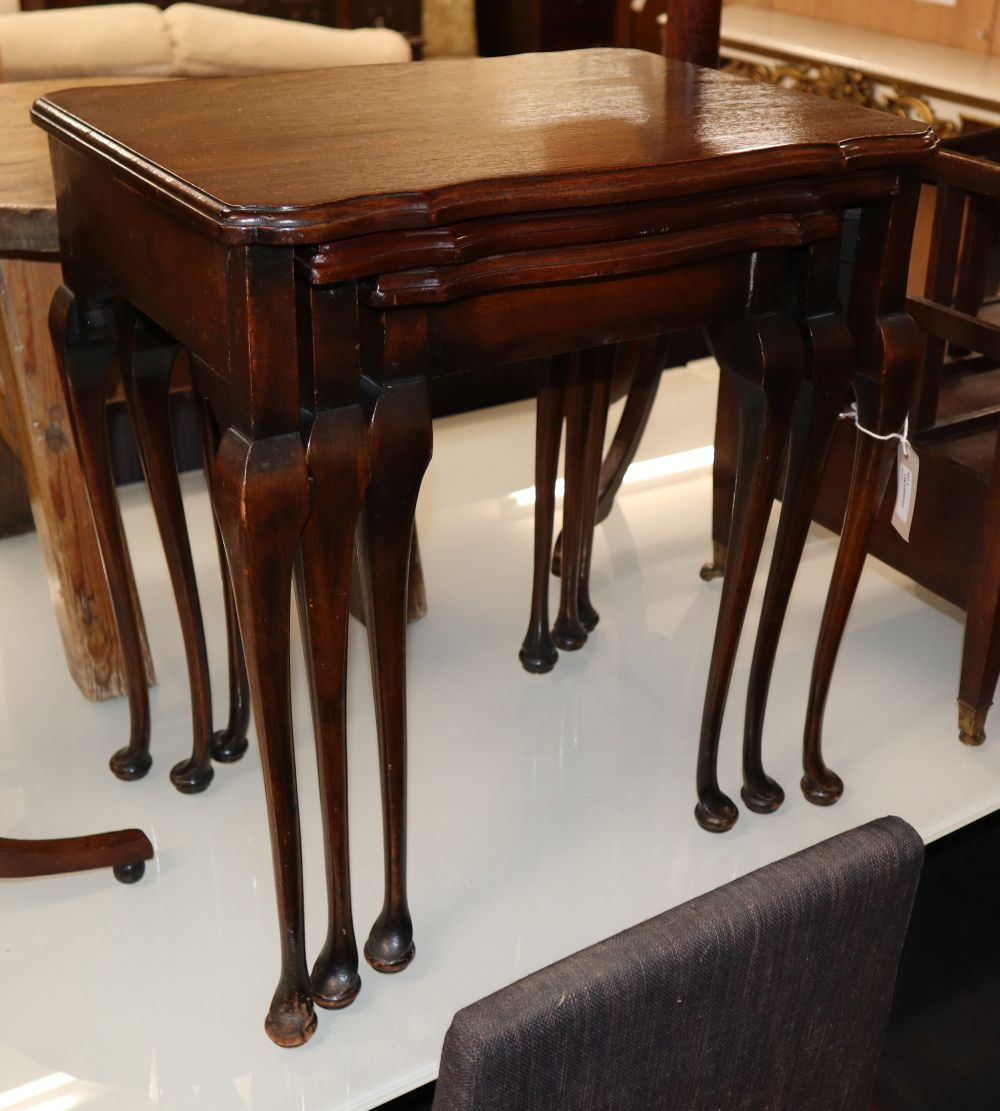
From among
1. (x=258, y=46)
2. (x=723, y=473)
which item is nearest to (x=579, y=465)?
(x=723, y=473)

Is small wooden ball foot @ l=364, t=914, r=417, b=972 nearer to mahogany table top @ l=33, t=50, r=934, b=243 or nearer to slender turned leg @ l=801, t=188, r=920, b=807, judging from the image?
slender turned leg @ l=801, t=188, r=920, b=807

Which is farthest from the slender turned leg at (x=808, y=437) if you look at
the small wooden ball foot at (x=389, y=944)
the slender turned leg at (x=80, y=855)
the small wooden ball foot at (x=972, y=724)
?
the slender turned leg at (x=80, y=855)

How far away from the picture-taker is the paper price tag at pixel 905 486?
1.27 metres

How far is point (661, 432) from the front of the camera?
2369mm

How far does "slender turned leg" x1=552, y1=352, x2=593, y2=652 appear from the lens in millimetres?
1546

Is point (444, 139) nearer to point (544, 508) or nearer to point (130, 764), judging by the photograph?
point (544, 508)

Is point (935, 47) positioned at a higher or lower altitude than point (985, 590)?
higher

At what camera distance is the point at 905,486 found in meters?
1.28

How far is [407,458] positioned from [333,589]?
0.11 meters

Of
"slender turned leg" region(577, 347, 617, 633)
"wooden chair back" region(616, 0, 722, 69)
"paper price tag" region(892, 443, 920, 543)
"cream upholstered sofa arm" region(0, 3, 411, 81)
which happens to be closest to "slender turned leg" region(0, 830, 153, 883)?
"slender turned leg" region(577, 347, 617, 633)

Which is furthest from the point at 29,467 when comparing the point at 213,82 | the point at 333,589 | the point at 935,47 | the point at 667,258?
the point at 935,47

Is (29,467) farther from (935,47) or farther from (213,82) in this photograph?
(935,47)

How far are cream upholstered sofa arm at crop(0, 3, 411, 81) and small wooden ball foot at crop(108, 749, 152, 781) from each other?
4.47 feet

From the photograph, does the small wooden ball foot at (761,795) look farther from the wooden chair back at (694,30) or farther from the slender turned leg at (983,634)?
the wooden chair back at (694,30)
